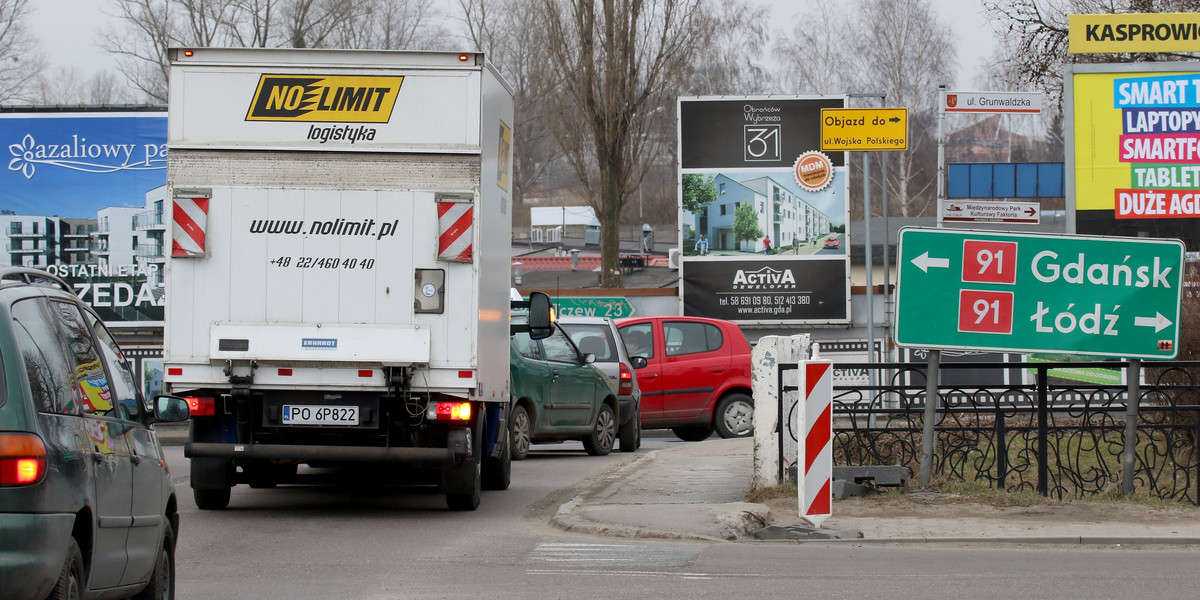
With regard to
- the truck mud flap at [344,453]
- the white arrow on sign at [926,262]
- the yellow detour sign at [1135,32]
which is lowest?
the truck mud flap at [344,453]

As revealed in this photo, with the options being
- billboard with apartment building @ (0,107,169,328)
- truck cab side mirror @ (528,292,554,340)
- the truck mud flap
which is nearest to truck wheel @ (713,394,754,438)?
truck cab side mirror @ (528,292,554,340)

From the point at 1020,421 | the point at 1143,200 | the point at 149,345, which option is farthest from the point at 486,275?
the point at 149,345

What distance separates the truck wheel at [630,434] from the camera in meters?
16.6

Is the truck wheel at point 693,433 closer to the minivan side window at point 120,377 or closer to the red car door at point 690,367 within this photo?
the red car door at point 690,367

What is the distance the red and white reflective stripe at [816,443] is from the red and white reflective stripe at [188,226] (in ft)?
14.3

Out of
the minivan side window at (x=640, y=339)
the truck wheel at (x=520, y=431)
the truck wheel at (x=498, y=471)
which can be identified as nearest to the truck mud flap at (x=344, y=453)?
the truck wheel at (x=498, y=471)

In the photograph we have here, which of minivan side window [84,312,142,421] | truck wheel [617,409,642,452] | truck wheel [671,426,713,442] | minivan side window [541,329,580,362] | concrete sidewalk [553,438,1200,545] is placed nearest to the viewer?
minivan side window [84,312,142,421]

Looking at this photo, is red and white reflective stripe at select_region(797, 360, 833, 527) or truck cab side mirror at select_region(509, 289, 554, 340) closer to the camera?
red and white reflective stripe at select_region(797, 360, 833, 527)

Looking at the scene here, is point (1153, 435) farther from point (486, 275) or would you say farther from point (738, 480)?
point (486, 275)

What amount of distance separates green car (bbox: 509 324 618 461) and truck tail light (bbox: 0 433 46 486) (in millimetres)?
9044

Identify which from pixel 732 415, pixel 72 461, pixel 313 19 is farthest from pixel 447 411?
pixel 313 19

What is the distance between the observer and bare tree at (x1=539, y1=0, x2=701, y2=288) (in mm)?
30625

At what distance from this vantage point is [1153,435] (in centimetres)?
1014

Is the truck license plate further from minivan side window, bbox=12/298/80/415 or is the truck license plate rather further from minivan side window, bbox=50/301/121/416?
minivan side window, bbox=12/298/80/415
